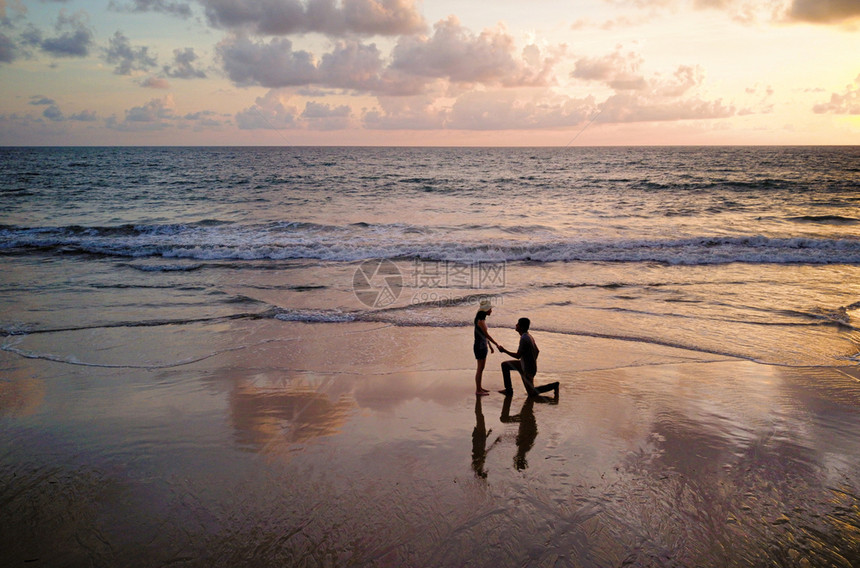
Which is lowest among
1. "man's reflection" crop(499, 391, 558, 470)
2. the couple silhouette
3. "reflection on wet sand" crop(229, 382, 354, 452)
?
"man's reflection" crop(499, 391, 558, 470)

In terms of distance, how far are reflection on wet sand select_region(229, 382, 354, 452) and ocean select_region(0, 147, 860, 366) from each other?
2.57m

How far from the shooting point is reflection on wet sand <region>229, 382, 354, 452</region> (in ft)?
19.8

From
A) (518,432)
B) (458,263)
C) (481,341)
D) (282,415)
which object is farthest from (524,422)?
(458,263)

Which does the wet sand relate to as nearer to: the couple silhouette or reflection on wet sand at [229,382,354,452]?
reflection on wet sand at [229,382,354,452]

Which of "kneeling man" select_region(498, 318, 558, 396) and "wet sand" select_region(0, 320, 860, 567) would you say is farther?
"kneeling man" select_region(498, 318, 558, 396)

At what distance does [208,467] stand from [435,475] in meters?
2.59

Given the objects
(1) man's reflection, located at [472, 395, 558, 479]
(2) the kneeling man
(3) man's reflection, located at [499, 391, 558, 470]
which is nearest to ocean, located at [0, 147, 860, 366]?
(2) the kneeling man

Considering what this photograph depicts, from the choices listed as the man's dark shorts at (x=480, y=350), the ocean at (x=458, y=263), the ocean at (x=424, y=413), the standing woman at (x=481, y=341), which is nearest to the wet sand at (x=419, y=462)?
the ocean at (x=424, y=413)

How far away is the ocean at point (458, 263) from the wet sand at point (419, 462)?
1.63m

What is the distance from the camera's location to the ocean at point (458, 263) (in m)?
11.0

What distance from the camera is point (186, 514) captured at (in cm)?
466

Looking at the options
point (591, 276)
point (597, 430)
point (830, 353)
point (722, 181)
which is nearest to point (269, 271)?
point (591, 276)

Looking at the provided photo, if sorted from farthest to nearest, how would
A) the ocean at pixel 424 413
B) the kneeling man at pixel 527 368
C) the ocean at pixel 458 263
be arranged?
1. the ocean at pixel 458 263
2. the kneeling man at pixel 527 368
3. the ocean at pixel 424 413

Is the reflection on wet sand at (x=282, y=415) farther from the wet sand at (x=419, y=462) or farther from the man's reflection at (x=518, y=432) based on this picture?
the man's reflection at (x=518, y=432)
